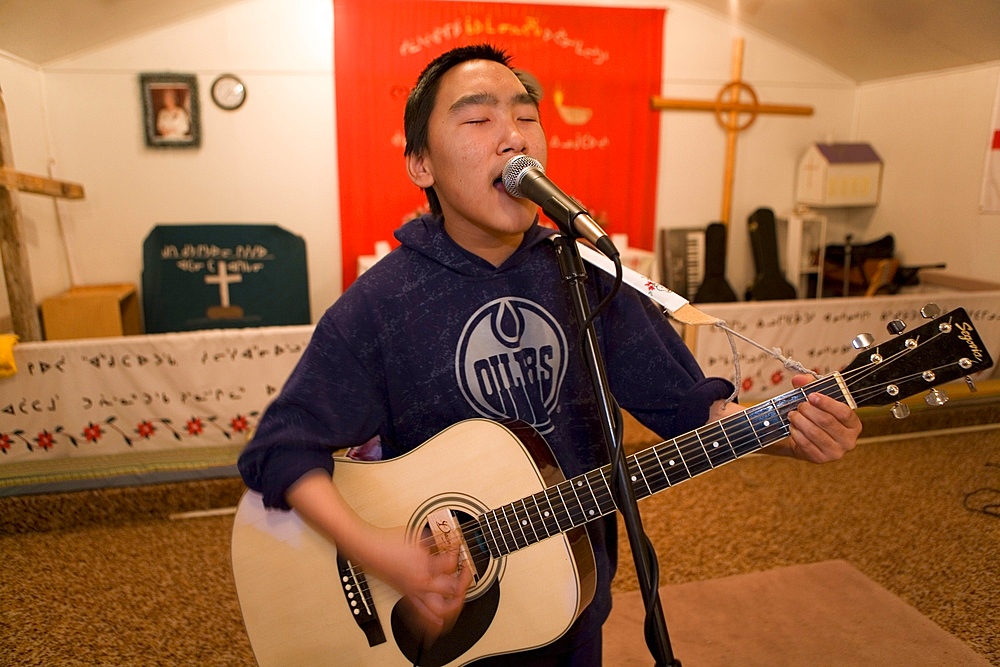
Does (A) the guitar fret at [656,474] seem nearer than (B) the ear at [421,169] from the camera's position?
Yes

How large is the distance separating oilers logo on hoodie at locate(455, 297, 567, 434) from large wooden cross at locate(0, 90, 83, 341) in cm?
265

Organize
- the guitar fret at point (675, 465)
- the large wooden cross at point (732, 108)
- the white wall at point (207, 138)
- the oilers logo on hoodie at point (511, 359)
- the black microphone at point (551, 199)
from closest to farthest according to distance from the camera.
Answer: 1. the black microphone at point (551, 199)
2. the guitar fret at point (675, 465)
3. the oilers logo on hoodie at point (511, 359)
4. the white wall at point (207, 138)
5. the large wooden cross at point (732, 108)

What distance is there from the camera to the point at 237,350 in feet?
9.31

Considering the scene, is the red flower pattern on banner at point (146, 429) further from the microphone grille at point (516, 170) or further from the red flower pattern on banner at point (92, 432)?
the microphone grille at point (516, 170)

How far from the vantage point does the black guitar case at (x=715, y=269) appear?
4902mm

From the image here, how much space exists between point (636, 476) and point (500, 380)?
28 cm

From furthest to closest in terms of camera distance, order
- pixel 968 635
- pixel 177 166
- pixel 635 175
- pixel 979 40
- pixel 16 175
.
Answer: pixel 635 175 → pixel 177 166 → pixel 16 175 → pixel 979 40 → pixel 968 635

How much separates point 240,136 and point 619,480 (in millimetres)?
4050

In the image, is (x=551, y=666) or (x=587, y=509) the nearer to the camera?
(x=587, y=509)

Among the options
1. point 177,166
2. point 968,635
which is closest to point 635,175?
point 177,166

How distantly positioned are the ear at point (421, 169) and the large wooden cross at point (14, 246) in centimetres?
249

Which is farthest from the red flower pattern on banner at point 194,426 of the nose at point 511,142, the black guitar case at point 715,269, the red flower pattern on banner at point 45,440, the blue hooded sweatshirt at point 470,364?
the black guitar case at point 715,269

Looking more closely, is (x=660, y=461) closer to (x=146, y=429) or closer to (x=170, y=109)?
(x=146, y=429)

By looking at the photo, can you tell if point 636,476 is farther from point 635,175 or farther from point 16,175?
point 635,175
